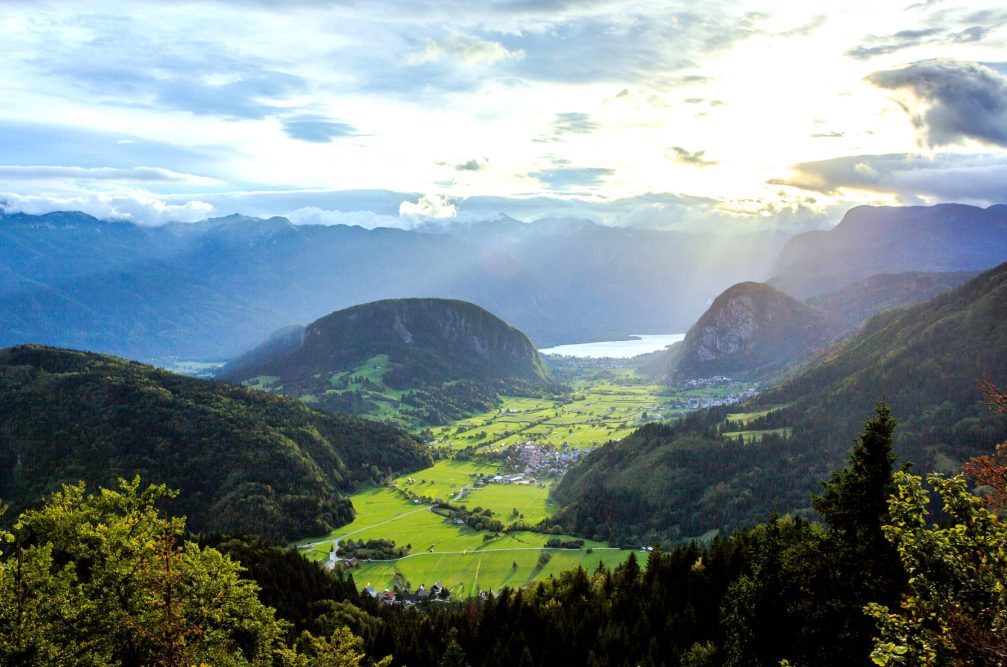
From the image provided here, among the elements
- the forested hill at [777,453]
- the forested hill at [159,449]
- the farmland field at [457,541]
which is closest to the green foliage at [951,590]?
the farmland field at [457,541]

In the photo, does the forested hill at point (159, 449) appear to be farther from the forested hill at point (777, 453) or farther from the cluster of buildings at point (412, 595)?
the forested hill at point (777, 453)

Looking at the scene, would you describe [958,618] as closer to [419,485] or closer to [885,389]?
[419,485]

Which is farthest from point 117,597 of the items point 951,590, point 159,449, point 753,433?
point 753,433

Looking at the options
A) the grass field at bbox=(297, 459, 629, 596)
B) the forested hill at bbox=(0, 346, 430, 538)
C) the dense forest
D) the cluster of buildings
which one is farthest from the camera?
the forested hill at bbox=(0, 346, 430, 538)

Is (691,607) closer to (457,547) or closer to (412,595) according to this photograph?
(412,595)

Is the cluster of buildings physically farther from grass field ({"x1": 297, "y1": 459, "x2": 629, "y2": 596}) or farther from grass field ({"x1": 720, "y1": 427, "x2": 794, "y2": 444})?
grass field ({"x1": 720, "y1": 427, "x2": 794, "y2": 444})

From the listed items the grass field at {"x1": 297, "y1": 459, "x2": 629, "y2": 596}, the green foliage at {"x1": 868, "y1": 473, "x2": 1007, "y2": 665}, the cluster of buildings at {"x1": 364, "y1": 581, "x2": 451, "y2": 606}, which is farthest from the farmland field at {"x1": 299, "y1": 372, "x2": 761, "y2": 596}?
the green foliage at {"x1": 868, "y1": 473, "x2": 1007, "y2": 665}
